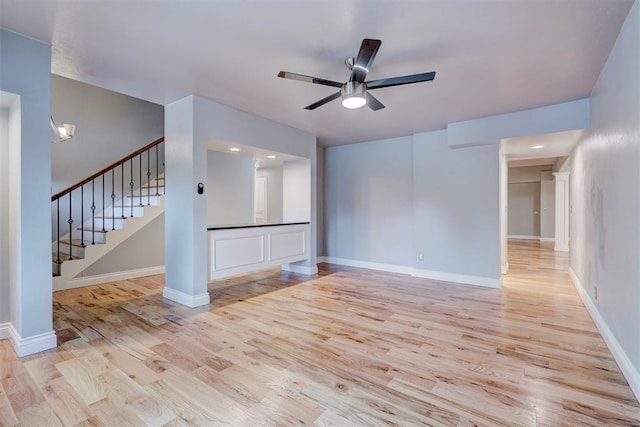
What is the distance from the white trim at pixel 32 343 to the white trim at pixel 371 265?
15.0 feet

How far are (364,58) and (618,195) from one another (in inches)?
86.6

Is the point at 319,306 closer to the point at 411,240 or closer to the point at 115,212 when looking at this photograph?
the point at 411,240

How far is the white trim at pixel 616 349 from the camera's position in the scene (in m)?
1.91

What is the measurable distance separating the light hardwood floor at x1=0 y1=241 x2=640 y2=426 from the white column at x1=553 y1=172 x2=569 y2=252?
206 inches

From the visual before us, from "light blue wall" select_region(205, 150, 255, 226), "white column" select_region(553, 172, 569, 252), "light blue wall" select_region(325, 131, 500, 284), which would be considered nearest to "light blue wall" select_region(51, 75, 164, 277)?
"light blue wall" select_region(205, 150, 255, 226)

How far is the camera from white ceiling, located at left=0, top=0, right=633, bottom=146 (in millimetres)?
1952

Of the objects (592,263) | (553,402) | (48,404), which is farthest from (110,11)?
(592,263)

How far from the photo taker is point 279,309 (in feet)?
11.4

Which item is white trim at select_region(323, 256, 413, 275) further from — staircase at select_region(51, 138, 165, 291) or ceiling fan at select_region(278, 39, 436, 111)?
ceiling fan at select_region(278, 39, 436, 111)

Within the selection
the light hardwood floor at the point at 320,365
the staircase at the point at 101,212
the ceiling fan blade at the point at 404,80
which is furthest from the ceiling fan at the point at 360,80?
the staircase at the point at 101,212

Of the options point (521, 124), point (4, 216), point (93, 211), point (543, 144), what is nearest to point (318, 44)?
point (4, 216)

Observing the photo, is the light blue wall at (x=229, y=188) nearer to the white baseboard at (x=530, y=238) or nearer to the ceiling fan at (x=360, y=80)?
the ceiling fan at (x=360, y=80)

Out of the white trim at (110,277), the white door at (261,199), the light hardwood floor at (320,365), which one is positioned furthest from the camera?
the white door at (261,199)

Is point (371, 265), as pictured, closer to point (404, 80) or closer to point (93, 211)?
point (404, 80)
